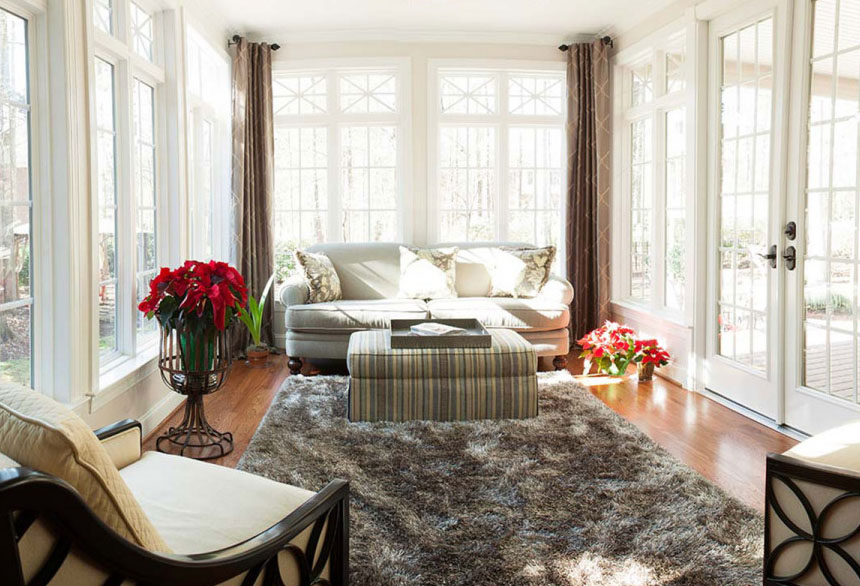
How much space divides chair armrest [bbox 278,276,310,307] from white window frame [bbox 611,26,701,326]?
2.55 m

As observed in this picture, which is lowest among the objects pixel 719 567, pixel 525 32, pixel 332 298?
pixel 719 567

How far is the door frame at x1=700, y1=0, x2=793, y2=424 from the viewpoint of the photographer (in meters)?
3.54

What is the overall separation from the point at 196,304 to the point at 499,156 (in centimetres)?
353

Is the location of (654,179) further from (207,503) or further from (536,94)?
(207,503)

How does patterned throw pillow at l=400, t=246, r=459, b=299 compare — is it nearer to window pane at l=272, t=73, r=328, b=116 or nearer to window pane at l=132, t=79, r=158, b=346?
window pane at l=272, t=73, r=328, b=116

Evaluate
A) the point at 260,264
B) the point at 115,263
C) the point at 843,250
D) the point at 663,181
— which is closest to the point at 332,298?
the point at 260,264

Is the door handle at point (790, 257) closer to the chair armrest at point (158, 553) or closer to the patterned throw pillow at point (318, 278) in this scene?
the chair armrest at point (158, 553)

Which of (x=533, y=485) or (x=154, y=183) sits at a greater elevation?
(x=154, y=183)

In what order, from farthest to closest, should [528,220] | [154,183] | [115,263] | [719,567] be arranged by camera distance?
[528,220] < [154,183] < [115,263] < [719,567]

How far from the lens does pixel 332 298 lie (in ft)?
16.9

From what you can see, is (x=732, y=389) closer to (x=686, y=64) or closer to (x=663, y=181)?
(x=663, y=181)

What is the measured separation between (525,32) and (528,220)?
1.56m

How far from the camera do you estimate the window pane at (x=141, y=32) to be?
3.73m

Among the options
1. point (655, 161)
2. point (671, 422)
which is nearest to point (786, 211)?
point (671, 422)
